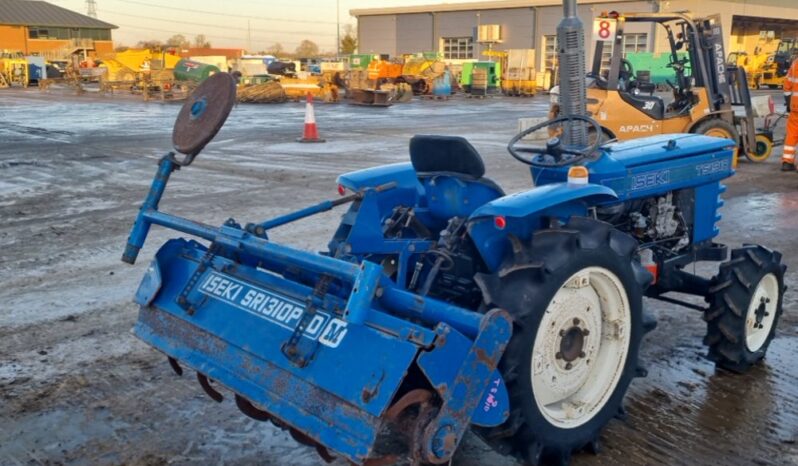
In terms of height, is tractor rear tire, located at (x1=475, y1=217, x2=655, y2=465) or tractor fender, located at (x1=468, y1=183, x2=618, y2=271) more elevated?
tractor fender, located at (x1=468, y1=183, x2=618, y2=271)

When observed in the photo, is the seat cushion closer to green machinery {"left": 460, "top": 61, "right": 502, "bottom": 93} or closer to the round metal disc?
the round metal disc

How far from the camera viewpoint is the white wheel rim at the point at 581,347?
10.0ft

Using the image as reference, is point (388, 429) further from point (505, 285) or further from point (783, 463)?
point (783, 463)

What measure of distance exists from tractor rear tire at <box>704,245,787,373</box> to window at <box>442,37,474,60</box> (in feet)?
161

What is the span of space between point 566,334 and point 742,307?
138cm

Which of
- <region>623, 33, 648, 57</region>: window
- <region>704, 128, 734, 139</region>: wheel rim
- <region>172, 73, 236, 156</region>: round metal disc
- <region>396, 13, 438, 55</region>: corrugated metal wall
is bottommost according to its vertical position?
<region>704, 128, 734, 139</region>: wheel rim

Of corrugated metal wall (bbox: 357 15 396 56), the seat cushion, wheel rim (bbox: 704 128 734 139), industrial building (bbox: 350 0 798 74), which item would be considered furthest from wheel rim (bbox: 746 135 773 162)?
corrugated metal wall (bbox: 357 15 396 56)

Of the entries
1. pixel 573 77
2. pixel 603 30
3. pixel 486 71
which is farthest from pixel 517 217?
pixel 486 71

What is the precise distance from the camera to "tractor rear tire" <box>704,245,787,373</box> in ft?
13.2

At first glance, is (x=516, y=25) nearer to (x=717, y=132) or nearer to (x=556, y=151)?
(x=717, y=132)

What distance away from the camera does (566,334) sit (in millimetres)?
3150

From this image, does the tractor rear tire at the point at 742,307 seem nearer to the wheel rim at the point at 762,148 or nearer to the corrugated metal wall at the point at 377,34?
the wheel rim at the point at 762,148

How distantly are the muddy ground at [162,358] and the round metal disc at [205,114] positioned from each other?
4.03 feet

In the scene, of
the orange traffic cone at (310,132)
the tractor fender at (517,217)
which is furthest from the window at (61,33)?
the tractor fender at (517,217)
